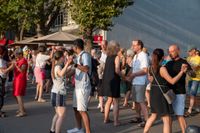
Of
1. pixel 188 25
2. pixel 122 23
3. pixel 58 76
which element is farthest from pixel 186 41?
pixel 58 76

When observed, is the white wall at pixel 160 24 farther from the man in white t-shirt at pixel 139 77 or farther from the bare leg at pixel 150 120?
the bare leg at pixel 150 120

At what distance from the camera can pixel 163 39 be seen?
109 feet

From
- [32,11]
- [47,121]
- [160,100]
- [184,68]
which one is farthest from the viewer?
[32,11]

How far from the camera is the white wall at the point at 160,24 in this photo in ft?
109

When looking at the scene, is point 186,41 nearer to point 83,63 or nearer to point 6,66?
point 6,66

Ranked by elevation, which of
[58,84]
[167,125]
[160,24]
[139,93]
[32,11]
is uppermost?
[32,11]

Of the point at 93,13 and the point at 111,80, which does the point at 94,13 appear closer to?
the point at 93,13

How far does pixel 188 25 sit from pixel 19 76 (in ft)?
80.4

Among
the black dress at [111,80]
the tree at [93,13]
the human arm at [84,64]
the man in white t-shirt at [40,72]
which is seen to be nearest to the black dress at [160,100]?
the human arm at [84,64]

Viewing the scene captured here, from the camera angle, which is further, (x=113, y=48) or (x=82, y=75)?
(x=113, y=48)

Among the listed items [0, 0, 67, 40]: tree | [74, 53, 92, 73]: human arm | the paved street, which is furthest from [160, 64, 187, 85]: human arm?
[0, 0, 67, 40]: tree

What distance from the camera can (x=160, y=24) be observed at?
33.3m

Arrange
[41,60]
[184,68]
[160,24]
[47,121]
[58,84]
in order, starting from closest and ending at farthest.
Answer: [184,68] → [58,84] → [47,121] → [41,60] → [160,24]

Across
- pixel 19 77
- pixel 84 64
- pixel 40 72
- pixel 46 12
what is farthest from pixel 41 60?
pixel 46 12
